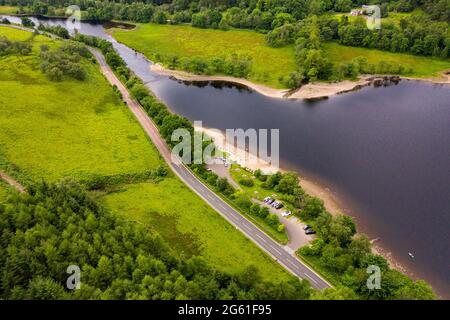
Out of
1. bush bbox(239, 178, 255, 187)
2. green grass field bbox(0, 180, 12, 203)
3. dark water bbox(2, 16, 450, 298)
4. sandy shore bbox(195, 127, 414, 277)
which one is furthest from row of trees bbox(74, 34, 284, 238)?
green grass field bbox(0, 180, 12, 203)

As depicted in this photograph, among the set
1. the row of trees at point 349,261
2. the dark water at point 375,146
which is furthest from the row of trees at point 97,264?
the dark water at point 375,146

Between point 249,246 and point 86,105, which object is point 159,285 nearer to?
point 249,246

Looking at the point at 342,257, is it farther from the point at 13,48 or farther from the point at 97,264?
the point at 13,48

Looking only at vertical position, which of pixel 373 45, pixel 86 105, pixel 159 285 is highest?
pixel 373 45

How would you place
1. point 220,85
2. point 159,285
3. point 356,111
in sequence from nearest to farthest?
point 159,285 → point 356,111 → point 220,85

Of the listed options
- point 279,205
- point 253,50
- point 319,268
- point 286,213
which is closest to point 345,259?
point 319,268

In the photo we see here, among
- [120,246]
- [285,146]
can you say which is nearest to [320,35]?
[285,146]
